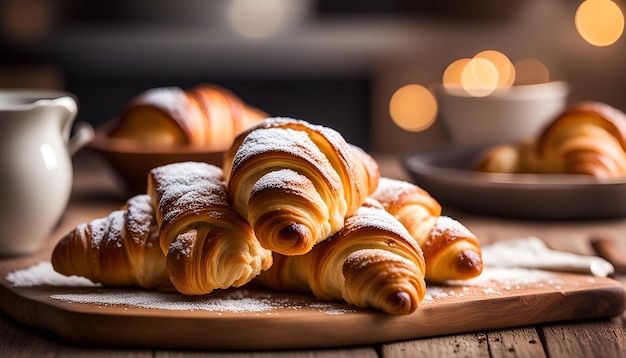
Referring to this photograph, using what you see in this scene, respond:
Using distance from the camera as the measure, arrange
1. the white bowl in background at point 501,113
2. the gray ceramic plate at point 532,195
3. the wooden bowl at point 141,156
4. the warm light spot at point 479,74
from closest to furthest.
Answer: the gray ceramic plate at point 532,195, the wooden bowl at point 141,156, the white bowl in background at point 501,113, the warm light spot at point 479,74

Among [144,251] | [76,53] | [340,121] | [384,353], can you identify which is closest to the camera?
[384,353]

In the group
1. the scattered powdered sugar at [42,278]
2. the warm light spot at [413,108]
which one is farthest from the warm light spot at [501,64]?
the scattered powdered sugar at [42,278]

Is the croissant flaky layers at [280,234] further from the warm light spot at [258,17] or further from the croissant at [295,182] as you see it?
the warm light spot at [258,17]

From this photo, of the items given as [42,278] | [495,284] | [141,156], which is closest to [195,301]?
[42,278]

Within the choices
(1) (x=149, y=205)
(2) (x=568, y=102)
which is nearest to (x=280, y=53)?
(2) (x=568, y=102)

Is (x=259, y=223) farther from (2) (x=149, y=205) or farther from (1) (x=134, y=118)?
(1) (x=134, y=118)

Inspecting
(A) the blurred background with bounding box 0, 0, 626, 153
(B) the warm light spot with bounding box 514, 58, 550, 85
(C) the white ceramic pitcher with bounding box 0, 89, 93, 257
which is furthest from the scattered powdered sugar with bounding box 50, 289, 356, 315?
(B) the warm light spot with bounding box 514, 58, 550, 85
